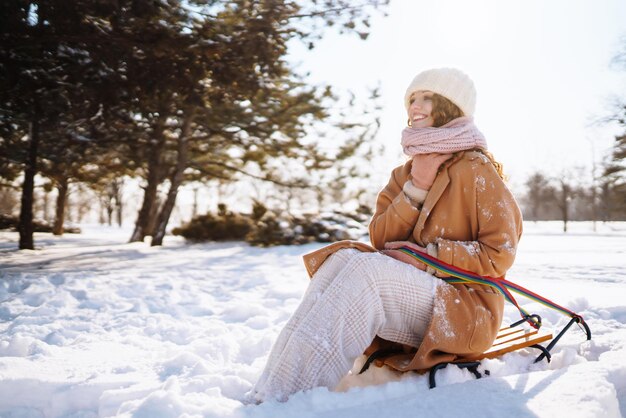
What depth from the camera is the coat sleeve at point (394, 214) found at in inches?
75.8

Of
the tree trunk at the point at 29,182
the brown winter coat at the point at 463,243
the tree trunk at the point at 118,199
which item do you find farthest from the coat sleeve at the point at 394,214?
the tree trunk at the point at 118,199

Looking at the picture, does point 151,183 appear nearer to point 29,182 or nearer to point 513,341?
point 29,182

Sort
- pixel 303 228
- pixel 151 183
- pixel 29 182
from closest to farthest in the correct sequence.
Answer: pixel 29 182 < pixel 303 228 < pixel 151 183

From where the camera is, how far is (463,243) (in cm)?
171

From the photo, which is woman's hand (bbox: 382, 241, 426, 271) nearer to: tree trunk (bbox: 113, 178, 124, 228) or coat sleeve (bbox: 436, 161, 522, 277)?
coat sleeve (bbox: 436, 161, 522, 277)

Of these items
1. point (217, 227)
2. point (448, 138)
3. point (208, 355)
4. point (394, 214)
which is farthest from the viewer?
point (217, 227)

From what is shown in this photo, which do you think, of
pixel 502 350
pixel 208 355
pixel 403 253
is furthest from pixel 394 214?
pixel 208 355

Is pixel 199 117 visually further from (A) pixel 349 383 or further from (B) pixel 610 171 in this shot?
(B) pixel 610 171

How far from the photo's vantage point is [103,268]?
5.77 meters

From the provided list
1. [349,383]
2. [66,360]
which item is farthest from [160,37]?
[349,383]

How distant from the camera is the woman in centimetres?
154

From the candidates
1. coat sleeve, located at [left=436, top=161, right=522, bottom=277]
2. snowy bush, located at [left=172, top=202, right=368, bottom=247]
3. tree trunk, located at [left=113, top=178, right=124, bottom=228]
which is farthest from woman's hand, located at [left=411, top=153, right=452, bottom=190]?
tree trunk, located at [left=113, top=178, right=124, bottom=228]

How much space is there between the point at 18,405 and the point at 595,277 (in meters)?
5.29

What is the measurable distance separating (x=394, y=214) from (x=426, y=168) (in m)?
0.27
